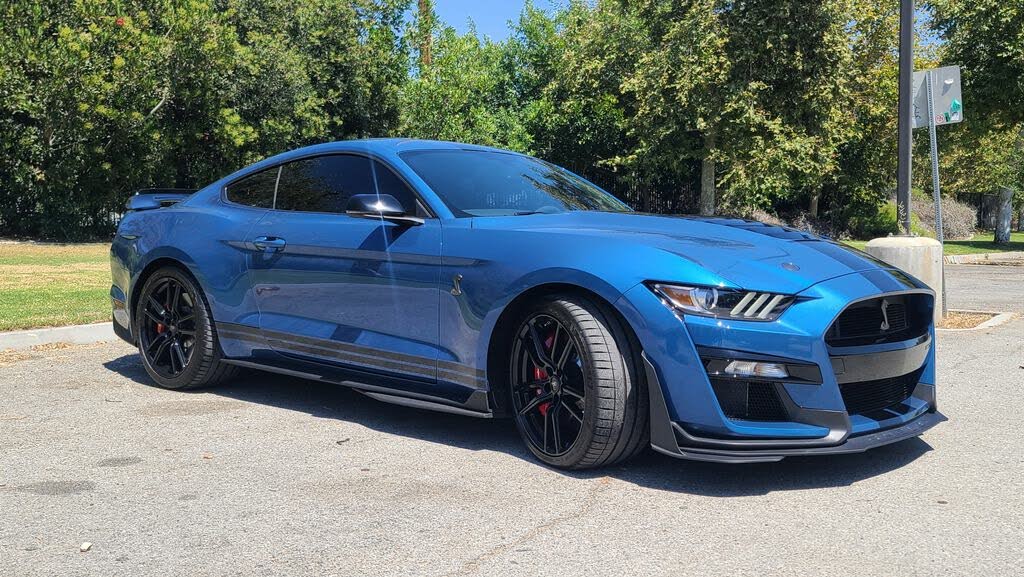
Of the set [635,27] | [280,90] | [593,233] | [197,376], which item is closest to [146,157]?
[280,90]

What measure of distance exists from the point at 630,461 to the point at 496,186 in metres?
1.66

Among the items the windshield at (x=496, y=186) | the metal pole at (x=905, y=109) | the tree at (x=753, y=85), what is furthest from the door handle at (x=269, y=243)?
the tree at (x=753, y=85)

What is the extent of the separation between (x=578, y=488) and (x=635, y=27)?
1038 inches

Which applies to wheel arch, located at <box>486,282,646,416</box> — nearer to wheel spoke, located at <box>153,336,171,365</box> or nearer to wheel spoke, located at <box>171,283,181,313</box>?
wheel spoke, located at <box>171,283,181,313</box>

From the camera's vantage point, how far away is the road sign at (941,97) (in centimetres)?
1002

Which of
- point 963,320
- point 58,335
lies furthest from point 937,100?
point 58,335

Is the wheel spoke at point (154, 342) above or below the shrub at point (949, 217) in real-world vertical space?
below

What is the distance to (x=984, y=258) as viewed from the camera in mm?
21703

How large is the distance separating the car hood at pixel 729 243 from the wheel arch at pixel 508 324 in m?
0.26

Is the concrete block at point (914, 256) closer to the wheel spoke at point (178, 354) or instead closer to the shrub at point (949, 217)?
the wheel spoke at point (178, 354)

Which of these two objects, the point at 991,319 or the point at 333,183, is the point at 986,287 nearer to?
the point at 991,319

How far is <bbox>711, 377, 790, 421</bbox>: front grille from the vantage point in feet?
12.6

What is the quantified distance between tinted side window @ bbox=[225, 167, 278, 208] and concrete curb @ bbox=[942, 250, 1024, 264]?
59.0ft

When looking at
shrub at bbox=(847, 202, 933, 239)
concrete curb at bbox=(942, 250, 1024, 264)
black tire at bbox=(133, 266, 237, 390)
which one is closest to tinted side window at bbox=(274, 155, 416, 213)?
black tire at bbox=(133, 266, 237, 390)
